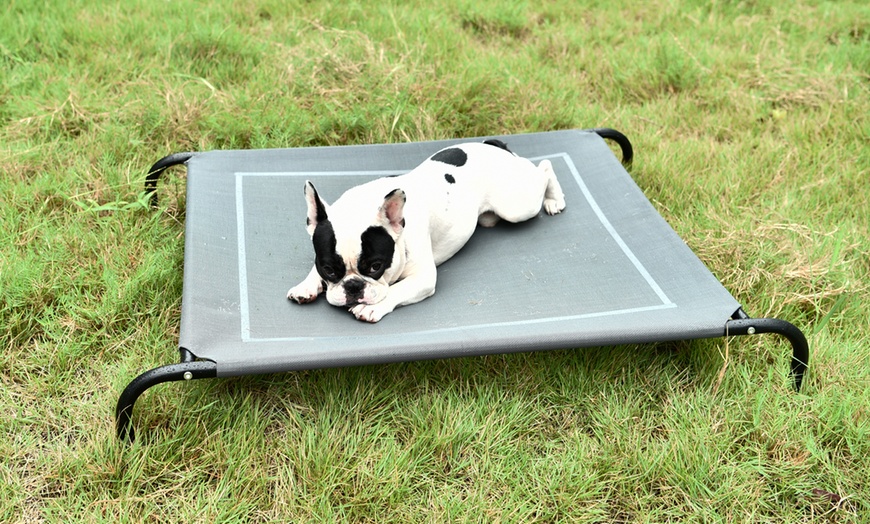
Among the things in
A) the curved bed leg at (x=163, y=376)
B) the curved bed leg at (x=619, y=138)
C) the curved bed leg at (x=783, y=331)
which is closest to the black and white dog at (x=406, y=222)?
the curved bed leg at (x=163, y=376)

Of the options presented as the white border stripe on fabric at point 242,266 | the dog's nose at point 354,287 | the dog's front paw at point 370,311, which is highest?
the dog's nose at point 354,287

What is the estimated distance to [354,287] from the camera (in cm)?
281

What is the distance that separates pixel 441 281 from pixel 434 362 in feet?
1.11

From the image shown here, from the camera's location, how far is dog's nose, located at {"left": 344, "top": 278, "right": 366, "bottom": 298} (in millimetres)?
2803

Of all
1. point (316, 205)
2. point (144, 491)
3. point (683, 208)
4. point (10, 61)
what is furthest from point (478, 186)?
point (10, 61)

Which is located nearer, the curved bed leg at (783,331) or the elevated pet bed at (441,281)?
the elevated pet bed at (441,281)

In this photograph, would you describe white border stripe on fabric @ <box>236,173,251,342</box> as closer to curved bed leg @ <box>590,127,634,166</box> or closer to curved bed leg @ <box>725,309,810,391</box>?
curved bed leg @ <box>725,309,810,391</box>

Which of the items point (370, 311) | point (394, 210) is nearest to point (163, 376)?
point (370, 311)

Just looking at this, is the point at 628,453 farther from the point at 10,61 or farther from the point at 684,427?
the point at 10,61

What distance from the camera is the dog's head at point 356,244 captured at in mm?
2750

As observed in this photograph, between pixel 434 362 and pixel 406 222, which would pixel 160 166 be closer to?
pixel 406 222

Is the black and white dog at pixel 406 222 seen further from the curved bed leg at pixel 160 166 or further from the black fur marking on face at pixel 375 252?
the curved bed leg at pixel 160 166

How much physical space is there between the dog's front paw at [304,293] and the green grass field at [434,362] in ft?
0.96

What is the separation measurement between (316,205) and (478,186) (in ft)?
2.89
